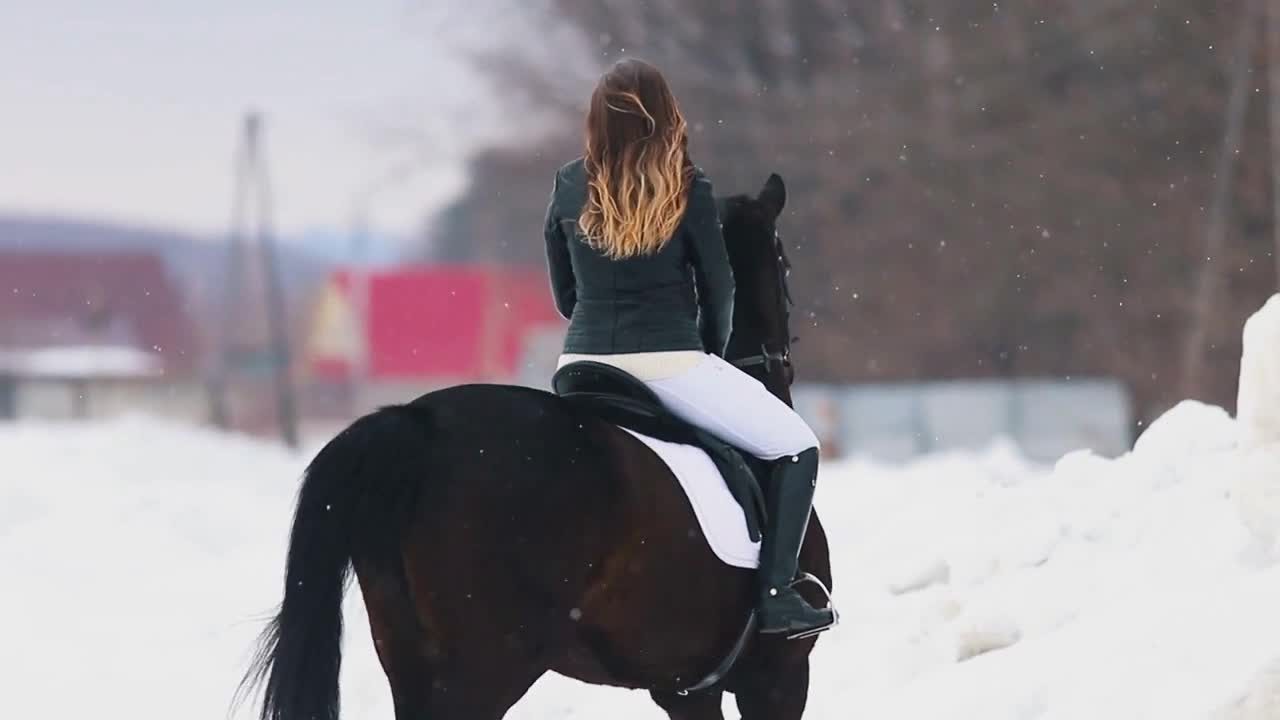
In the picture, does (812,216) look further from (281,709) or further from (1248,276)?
(281,709)

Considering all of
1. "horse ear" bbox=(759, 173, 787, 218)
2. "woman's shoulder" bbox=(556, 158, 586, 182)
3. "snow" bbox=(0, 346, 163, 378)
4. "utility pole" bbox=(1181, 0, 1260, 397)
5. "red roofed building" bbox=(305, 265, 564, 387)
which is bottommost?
"snow" bbox=(0, 346, 163, 378)

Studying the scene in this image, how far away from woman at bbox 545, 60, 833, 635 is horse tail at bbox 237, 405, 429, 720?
734mm

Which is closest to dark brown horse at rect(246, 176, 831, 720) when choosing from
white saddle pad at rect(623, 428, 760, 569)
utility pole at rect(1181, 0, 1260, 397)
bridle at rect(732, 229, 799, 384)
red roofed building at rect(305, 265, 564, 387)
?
white saddle pad at rect(623, 428, 760, 569)

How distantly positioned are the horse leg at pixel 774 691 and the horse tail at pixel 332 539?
4.62ft

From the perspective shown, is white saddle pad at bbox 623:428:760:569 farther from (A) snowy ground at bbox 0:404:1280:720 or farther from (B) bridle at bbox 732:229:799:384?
(A) snowy ground at bbox 0:404:1280:720

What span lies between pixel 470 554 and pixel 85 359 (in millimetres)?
81431

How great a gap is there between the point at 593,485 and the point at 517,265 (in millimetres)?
46644

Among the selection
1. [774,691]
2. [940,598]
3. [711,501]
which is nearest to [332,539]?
[711,501]

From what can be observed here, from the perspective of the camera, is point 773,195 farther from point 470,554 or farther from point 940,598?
point 940,598

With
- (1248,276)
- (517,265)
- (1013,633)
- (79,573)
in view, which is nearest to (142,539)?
(79,573)

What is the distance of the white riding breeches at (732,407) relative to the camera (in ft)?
15.9

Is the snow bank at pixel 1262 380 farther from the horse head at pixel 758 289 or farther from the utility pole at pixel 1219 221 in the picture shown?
the utility pole at pixel 1219 221

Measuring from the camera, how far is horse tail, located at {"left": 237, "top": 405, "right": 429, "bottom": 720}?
→ 4223mm

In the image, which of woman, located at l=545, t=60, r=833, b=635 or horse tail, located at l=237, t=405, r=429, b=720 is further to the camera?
woman, located at l=545, t=60, r=833, b=635
